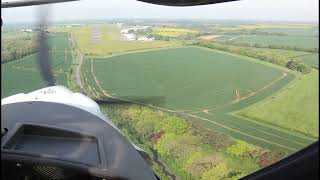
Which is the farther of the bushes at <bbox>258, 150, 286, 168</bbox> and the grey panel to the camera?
the grey panel

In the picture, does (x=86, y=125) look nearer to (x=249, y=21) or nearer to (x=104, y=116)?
(x=104, y=116)

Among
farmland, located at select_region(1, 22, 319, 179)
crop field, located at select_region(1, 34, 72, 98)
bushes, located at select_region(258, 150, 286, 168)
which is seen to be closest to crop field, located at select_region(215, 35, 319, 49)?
farmland, located at select_region(1, 22, 319, 179)

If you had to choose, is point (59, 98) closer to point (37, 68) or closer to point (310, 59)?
point (37, 68)

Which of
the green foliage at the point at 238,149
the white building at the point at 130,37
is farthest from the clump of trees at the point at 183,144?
the white building at the point at 130,37

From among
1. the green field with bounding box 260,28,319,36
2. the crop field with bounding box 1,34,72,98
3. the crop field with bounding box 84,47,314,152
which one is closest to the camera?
the green field with bounding box 260,28,319,36

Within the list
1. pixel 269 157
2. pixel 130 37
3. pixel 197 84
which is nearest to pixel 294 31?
pixel 269 157

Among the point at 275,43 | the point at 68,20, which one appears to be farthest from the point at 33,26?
the point at 275,43

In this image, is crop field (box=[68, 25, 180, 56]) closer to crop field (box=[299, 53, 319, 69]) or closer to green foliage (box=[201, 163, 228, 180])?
green foliage (box=[201, 163, 228, 180])
